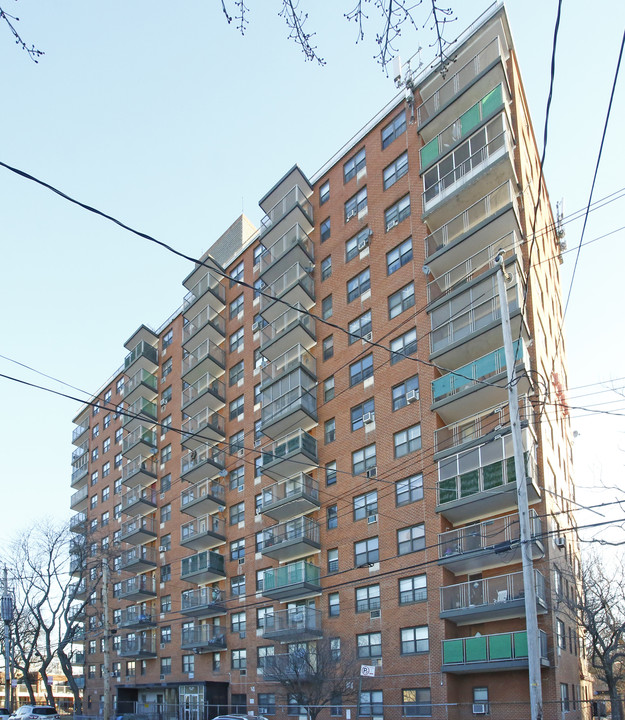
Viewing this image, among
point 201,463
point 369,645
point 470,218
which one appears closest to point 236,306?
point 201,463

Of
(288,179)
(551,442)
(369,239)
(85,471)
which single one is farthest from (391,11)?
(85,471)

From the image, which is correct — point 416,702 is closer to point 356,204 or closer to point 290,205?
point 356,204

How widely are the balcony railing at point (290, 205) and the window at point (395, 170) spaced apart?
622 cm

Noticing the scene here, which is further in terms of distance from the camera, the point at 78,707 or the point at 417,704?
the point at 78,707

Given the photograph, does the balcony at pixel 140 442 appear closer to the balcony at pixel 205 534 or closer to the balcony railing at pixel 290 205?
the balcony at pixel 205 534

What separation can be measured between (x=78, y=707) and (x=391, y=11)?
5961 cm

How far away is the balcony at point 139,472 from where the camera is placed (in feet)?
177

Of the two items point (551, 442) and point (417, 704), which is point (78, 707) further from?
point (551, 442)

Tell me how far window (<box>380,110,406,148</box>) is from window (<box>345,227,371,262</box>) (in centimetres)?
489

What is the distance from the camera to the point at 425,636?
2914 centimetres

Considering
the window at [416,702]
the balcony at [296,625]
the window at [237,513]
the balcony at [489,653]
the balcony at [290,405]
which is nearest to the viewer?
the balcony at [489,653]

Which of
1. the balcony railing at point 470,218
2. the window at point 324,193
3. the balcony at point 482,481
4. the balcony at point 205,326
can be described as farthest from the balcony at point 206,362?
the balcony at point 482,481

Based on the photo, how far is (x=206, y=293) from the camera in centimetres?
5038

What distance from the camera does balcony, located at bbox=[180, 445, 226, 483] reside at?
45.1 metres
